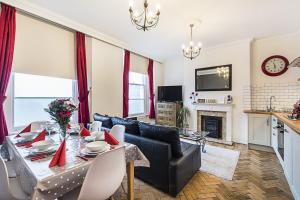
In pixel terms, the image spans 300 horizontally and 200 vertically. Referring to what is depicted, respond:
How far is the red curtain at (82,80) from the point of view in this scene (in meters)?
3.43

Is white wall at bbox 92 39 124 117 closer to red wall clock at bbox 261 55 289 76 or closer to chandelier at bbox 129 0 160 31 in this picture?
chandelier at bbox 129 0 160 31

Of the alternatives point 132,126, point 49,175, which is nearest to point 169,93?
point 132,126

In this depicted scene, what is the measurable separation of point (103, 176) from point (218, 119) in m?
4.24

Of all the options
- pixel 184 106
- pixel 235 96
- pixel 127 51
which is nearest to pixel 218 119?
pixel 235 96

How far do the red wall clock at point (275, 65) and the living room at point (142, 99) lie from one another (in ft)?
0.07

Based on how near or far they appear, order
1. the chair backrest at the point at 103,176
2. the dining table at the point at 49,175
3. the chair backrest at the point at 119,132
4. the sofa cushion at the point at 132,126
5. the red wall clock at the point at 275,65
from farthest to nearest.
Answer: the red wall clock at the point at 275,65 < the sofa cushion at the point at 132,126 < the chair backrest at the point at 119,132 < the chair backrest at the point at 103,176 < the dining table at the point at 49,175

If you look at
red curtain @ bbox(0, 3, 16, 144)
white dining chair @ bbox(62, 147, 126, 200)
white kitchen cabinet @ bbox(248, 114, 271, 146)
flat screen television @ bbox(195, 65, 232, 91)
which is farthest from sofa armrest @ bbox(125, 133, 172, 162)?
flat screen television @ bbox(195, 65, 232, 91)

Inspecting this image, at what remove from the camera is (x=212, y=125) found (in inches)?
188

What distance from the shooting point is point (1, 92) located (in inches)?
93.7

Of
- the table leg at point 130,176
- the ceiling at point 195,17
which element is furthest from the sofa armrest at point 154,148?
the ceiling at point 195,17

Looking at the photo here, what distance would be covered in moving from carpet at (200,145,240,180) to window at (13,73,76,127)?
3.28 m

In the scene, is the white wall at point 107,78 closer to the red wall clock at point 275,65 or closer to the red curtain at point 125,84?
the red curtain at point 125,84

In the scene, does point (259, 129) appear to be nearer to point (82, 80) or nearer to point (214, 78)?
point (214, 78)

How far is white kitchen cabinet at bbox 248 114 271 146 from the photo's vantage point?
3646 millimetres
